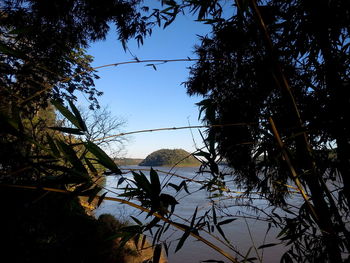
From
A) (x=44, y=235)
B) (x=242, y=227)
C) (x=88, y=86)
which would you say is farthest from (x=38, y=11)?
(x=242, y=227)

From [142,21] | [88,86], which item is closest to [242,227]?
[88,86]

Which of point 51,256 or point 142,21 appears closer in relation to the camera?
point 142,21

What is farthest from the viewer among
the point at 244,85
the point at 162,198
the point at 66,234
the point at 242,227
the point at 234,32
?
the point at 242,227

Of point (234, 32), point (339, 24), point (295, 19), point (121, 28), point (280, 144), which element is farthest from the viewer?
point (121, 28)

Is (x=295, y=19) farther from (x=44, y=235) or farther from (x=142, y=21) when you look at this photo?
(x=44, y=235)

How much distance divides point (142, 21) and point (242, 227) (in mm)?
10925

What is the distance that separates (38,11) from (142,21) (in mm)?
1540

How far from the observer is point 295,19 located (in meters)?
1.39

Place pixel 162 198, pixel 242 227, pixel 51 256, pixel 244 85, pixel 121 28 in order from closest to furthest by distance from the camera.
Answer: pixel 162 198 < pixel 244 85 < pixel 121 28 < pixel 51 256 < pixel 242 227

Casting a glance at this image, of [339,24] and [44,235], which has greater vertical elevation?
[339,24]

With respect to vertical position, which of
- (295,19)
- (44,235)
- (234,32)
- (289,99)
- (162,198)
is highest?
(234,32)

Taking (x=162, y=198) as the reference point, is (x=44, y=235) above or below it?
below

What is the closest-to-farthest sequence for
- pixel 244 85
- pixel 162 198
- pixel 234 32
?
pixel 162 198
pixel 234 32
pixel 244 85

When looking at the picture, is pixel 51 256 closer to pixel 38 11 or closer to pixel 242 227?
pixel 38 11
